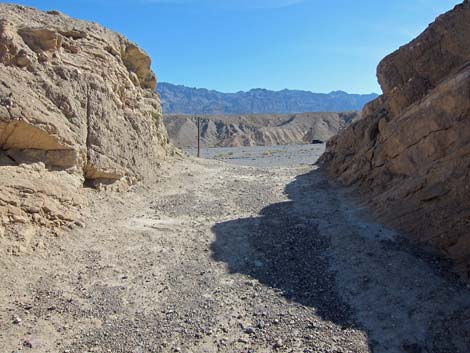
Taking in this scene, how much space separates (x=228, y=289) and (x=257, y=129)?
86.0m

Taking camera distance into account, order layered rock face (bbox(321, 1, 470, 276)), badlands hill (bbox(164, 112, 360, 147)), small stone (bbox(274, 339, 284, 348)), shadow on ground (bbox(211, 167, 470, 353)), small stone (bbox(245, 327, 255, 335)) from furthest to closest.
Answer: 1. badlands hill (bbox(164, 112, 360, 147))
2. layered rock face (bbox(321, 1, 470, 276))
3. small stone (bbox(245, 327, 255, 335))
4. shadow on ground (bbox(211, 167, 470, 353))
5. small stone (bbox(274, 339, 284, 348))

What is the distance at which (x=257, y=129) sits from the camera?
92312 millimetres

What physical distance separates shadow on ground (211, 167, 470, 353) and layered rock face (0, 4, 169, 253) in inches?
141

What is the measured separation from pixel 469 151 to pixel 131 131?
9166 millimetres

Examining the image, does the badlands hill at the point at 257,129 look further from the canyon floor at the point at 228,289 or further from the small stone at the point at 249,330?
the small stone at the point at 249,330

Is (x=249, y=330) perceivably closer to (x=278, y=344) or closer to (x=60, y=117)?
(x=278, y=344)

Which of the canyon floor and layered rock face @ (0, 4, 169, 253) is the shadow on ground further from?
layered rock face @ (0, 4, 169, 253)

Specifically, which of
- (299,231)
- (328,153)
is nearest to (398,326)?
(299,231)

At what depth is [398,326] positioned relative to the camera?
614cm

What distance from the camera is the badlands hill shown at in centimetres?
8444

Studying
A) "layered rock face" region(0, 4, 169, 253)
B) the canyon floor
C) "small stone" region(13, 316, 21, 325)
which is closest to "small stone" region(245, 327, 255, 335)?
the canyon floor

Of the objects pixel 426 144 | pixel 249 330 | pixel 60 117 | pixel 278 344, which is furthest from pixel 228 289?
pixel 426 144

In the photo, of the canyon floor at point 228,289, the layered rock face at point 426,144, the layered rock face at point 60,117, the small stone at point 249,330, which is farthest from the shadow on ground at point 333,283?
the layered rock face at point 60,117

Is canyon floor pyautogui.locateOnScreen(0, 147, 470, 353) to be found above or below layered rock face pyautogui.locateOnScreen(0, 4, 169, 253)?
below
